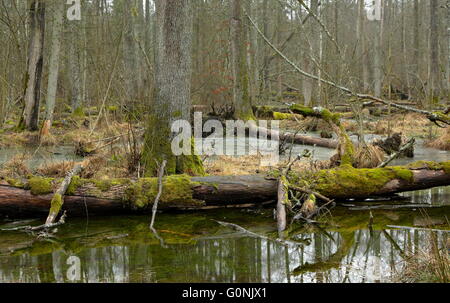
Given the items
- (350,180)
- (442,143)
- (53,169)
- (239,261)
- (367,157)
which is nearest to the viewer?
(239,261)

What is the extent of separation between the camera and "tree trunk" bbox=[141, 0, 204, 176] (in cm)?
707

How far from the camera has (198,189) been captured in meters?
6.12

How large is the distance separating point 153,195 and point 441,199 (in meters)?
4.22

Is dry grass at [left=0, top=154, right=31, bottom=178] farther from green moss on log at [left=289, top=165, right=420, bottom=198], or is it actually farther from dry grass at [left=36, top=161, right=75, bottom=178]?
green moss on log at [left=289, top=165, right=420, bottom=198]

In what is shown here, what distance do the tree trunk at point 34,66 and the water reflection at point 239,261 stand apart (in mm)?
11109

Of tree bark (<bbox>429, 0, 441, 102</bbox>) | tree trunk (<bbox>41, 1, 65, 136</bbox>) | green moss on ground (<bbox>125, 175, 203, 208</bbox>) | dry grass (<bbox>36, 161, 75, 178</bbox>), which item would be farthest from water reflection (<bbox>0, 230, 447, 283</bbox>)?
tree bark (<bbox>429, 0, 441, 102</bbox>)

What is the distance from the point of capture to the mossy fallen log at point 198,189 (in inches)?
227

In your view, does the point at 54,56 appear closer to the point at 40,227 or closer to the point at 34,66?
the point at 34,66

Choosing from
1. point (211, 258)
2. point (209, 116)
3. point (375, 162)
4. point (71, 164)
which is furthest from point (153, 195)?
point (209, 116)

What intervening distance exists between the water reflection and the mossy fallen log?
3.89 feet

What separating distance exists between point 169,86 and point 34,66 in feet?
29.2

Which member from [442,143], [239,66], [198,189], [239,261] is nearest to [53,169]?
[198,189]

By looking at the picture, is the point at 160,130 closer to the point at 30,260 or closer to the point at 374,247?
the point at 30,260

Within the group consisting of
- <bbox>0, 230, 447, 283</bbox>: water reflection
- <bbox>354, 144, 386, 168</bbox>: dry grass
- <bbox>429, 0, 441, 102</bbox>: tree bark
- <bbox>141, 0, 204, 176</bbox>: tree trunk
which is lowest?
<bbox>0, 230, 447, 283</bbox>: water reflection
